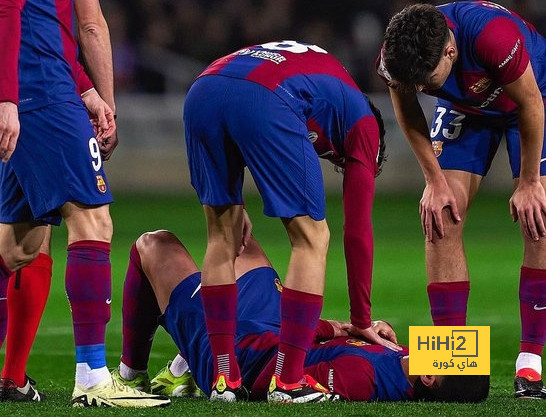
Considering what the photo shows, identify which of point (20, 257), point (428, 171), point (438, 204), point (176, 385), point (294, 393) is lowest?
point (176, 385)

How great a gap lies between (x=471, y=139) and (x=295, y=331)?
4.47ft

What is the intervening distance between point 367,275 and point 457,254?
0.65m

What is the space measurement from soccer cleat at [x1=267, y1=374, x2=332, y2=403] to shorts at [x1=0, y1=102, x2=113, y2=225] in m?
0.92

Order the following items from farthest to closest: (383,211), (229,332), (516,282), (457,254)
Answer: (383,211)
(516,282)
(457,254)
(229,332)

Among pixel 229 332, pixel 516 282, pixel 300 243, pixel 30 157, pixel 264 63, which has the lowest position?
pixel 516 282

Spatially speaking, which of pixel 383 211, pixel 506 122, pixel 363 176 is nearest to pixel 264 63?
pixel 363 176

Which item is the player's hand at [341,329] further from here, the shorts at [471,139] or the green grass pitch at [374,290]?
the shorts at [471,139]

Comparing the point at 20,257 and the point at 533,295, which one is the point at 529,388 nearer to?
the point at 533,295

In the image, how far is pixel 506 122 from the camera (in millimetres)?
5512

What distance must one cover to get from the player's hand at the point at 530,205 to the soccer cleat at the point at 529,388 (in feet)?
1.99

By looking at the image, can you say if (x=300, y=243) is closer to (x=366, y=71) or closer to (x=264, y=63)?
(x=264, y=63)

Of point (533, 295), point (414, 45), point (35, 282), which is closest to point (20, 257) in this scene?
point (35, 282)

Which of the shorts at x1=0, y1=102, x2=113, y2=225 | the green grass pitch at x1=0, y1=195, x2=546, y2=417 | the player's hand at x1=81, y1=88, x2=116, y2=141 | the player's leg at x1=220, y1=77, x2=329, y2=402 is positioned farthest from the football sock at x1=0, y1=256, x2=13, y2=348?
the player's leg at x1=220, y1=77, x2=329, y2=402

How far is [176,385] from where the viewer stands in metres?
5.23
